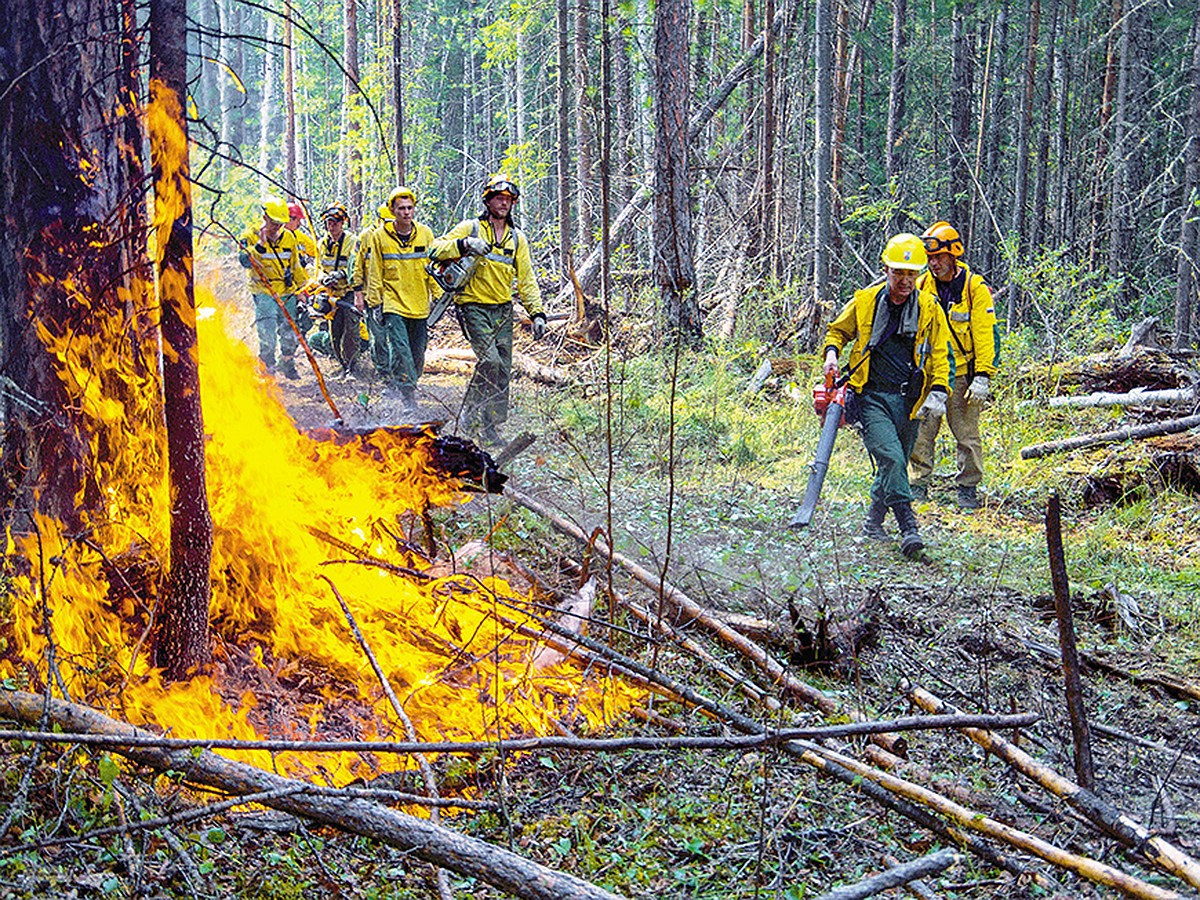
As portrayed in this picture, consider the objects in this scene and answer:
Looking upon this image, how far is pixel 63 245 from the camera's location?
4184 millimetres

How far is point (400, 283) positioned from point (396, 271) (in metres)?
0.13

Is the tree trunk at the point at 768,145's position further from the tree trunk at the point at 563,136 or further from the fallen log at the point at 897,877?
the fallen log at the point at 897,877

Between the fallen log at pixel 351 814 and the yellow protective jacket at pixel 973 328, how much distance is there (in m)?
6.69

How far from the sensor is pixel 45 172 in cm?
413

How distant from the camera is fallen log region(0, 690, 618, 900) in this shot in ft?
8.90

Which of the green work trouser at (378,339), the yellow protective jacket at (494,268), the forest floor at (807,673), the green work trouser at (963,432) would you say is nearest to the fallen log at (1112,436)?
the forest floor at (807,673)

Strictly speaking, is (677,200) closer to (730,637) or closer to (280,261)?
(280,261)

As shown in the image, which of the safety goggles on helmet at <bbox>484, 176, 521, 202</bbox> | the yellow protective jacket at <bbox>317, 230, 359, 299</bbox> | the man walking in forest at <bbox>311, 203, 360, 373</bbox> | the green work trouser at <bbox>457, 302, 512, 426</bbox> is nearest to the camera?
the safety goggles on helmet at <bbox>484, 176, 521, 202</bbox>

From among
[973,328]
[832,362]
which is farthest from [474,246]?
[973,328]

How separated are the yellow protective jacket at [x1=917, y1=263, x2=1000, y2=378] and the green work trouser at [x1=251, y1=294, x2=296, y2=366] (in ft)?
27.6

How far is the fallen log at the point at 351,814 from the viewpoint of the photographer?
2713 mm

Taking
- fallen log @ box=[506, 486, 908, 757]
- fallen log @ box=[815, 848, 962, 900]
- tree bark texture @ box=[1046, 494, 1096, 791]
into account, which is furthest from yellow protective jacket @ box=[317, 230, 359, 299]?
fallen log @ box=[815, 848, 962, 900]

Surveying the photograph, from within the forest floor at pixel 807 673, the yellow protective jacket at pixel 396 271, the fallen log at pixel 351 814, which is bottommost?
the forest floor at pixel 807 673

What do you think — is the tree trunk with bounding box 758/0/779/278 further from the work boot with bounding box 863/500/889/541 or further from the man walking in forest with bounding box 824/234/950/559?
the work boot with bounding box 863/500/889/541
